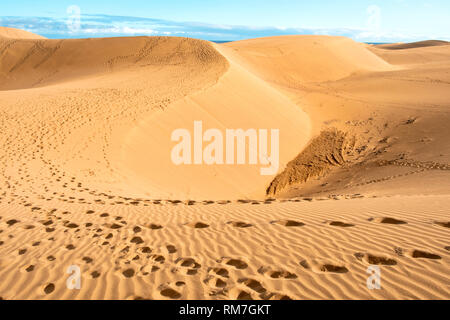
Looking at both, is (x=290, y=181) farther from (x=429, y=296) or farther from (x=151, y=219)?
(x=429, y=296)

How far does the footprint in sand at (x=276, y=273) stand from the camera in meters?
3.60

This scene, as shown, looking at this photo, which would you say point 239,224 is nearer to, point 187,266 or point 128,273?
point 187,266

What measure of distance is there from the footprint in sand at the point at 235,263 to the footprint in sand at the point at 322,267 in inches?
28.4

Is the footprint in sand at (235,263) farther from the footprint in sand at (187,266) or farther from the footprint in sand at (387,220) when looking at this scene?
the footprint in sand at (387,220)

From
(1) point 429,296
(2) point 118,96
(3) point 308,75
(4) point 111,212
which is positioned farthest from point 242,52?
(1) point 429,296

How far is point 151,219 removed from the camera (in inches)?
227

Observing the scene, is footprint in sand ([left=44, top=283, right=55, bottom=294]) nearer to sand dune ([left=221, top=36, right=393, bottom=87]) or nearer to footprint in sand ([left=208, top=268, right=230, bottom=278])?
footprint in sand ([left=208, top=268, right=230, bottom=278])

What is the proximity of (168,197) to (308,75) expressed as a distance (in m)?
25.3

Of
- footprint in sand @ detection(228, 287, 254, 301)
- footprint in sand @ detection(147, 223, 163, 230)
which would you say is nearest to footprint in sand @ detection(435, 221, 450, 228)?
footprint in sand @ detection(228, 287, 254, 301)

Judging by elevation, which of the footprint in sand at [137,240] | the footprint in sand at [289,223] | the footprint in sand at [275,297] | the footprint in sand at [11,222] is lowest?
the footprint in sand at [275,297]

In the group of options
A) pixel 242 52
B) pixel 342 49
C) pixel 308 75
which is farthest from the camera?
pixel 342 49

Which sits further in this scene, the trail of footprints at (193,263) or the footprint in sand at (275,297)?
the trail of footprints at (193,263)

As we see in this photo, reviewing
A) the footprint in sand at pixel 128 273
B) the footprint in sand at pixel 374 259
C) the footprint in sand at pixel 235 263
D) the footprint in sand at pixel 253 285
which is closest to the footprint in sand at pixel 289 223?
the footprint in sand at pixel 374 259

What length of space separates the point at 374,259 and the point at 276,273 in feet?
4.07
